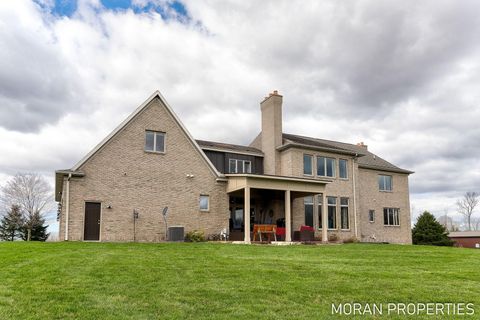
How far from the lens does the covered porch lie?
21.2 meters

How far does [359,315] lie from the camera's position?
21.0 ft

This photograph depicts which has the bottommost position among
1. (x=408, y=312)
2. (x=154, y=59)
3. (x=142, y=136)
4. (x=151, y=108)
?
(x=408, y=312)

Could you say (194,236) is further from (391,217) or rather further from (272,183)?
(391,217)

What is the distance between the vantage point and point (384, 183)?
31344 millimetres

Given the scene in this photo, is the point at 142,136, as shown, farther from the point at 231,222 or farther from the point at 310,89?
the point at 310,89

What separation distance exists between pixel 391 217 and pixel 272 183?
13.9m

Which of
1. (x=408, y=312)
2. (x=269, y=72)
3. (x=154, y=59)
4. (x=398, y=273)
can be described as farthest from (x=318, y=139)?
(x=408, y=312)

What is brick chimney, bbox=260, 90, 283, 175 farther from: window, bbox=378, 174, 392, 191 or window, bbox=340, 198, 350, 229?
window, bbox=378, 174, 392, 191

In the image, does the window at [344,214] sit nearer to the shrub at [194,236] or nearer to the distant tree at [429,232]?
the distant tree at [429,232]

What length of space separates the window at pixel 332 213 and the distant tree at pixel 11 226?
113ft

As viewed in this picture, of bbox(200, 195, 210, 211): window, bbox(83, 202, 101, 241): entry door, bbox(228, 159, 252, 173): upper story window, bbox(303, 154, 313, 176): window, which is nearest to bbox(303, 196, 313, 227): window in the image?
bbox(303, 154, 313, 176): window

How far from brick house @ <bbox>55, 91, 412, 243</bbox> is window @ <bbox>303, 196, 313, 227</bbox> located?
6cm

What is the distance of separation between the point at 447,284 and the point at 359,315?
11.6 ft

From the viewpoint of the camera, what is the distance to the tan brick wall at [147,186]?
19359 mm
